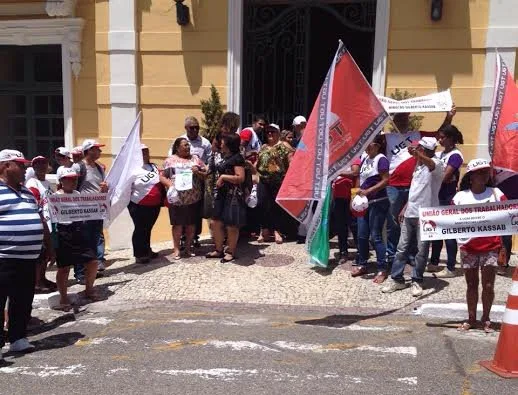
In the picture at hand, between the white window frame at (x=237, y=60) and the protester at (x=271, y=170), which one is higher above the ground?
the white window frame at (x=237, y=60)

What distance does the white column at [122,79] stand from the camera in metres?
9.62

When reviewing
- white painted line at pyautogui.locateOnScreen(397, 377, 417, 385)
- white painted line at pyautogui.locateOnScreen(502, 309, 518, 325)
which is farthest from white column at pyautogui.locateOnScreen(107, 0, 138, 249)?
white painted line at pyautogui.locateOnScreen(502, 309, 518, 325)

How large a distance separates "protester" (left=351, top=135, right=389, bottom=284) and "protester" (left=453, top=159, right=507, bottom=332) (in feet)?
4.63

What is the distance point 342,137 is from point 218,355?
2429mm

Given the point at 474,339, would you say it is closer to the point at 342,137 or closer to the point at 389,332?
the point at 389,332

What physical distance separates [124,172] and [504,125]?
15.1ft

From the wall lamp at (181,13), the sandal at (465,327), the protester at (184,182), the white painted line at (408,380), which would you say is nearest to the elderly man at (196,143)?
the protester at (184,182)

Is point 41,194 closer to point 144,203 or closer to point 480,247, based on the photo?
point 144,203

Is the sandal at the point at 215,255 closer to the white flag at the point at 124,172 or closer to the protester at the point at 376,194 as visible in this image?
the white flag at the point at 124,172

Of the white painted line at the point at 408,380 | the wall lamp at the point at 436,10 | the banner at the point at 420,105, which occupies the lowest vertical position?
the white painted line at the point at 408,380

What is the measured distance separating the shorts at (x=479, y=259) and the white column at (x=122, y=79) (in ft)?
19.9

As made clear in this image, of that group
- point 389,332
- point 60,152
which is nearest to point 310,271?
point 389,332

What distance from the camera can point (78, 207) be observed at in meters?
6.74

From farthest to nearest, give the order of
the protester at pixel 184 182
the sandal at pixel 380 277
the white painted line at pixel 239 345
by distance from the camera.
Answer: the protester at pixel 184 182 < the sandal at pixel 380 277 < the white painted line at pixel 239 345
